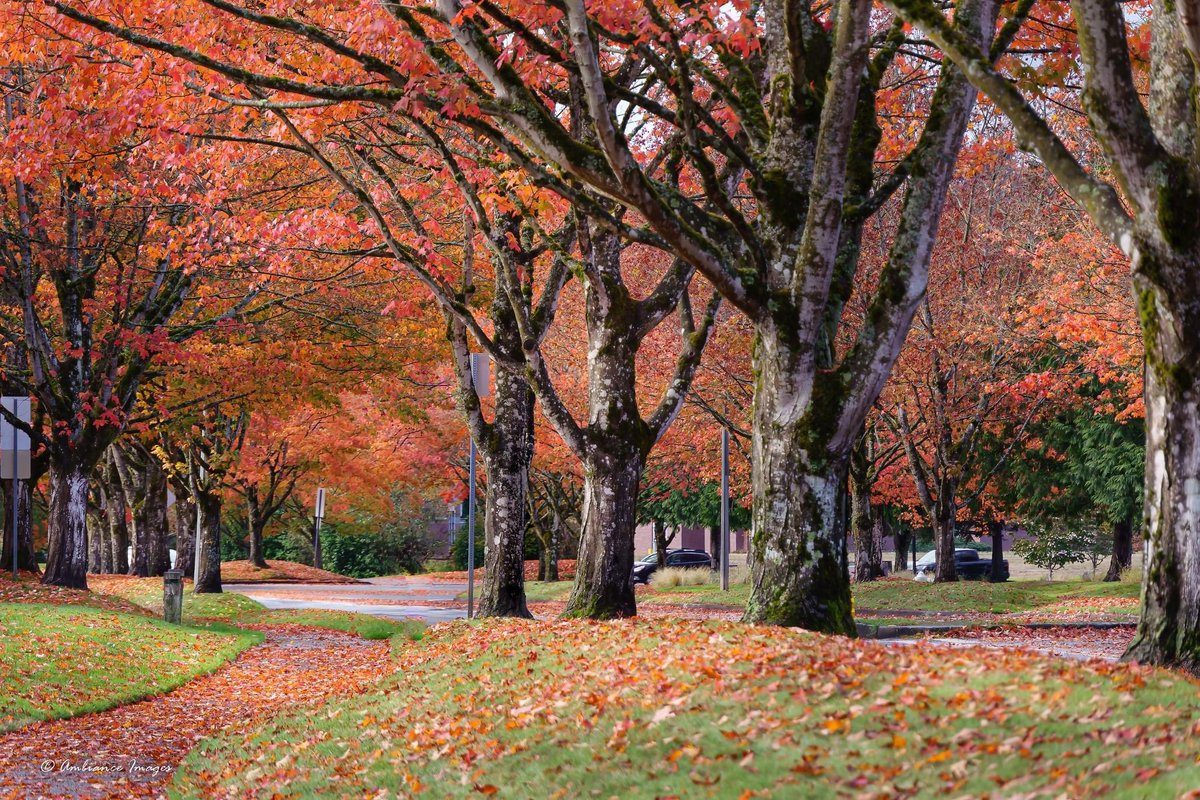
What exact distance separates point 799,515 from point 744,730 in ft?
14.2

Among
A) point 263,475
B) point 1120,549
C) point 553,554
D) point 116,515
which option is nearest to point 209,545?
point 263,475

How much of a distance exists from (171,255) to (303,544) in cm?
3649

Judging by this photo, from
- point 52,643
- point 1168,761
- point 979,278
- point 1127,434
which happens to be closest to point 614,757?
point 1168,761

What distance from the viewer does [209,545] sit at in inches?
1280

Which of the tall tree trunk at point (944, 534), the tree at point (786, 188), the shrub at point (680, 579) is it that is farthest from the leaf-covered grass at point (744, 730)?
the shrub at point (680, 579)

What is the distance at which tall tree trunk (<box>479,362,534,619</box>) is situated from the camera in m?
17.3

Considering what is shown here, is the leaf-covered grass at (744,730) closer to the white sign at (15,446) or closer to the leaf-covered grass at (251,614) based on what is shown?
the leaf-covered grass at (251,614)

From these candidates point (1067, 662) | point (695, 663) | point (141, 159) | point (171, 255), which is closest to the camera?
point (1067, 662)

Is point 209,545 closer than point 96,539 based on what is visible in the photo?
Yes

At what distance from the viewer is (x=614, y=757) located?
6.69m

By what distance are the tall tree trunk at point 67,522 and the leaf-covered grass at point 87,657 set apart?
314 cm

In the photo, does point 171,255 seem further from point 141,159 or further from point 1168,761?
point 1168,761

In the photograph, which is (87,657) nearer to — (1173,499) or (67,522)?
(67,522)

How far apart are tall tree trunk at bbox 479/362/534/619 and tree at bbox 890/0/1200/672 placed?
382 inches
